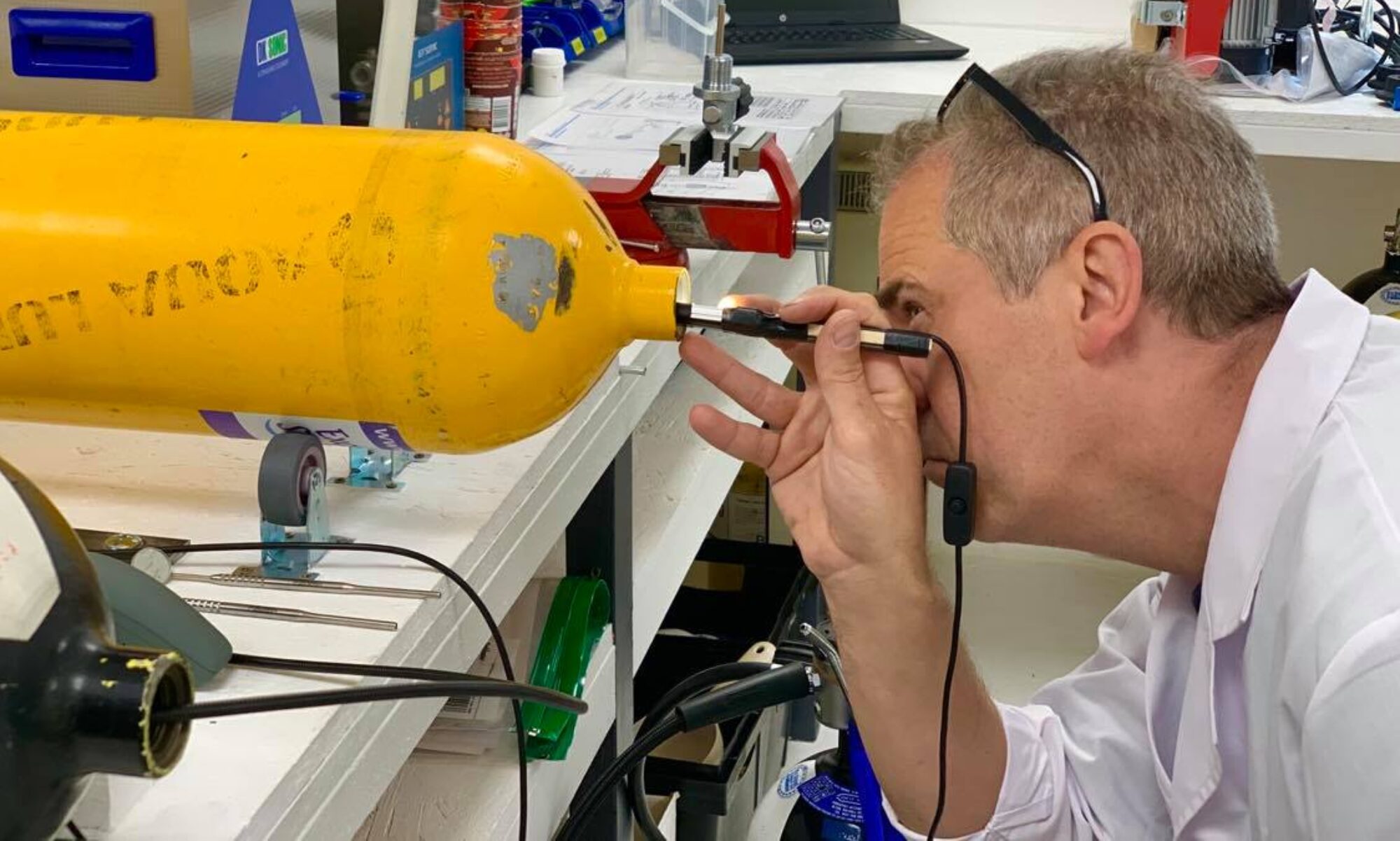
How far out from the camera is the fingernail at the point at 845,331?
99 cm

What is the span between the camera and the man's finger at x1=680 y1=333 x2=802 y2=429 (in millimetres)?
1112

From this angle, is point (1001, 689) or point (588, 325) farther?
point (1001, 689)

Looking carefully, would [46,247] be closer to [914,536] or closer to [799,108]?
[914,536]

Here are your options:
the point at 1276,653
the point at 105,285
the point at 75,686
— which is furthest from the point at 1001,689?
the point at 75,686

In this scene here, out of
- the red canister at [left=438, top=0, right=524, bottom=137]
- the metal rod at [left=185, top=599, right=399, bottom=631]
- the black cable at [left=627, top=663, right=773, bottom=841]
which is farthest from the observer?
the red canister at [left=438, top=0, right=524, bottom=137]

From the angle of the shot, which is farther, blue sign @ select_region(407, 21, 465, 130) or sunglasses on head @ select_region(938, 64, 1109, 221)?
blue sign @ select_region(407, 21, 465, 130)

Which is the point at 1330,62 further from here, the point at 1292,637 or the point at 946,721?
the point at 1292,637

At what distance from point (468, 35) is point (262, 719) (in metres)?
1.14

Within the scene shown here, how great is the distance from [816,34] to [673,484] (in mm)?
1262

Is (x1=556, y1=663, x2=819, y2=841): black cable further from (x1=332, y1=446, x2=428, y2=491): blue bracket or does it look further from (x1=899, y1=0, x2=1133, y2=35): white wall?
(x1=899, y1=0, x2=1133, y2=35): white wall

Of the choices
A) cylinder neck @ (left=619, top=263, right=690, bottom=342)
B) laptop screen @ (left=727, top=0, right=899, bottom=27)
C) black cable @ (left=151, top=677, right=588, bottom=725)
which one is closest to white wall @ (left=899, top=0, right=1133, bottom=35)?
laptop screen @ (left=727, top=0, right=899, bottom=27)

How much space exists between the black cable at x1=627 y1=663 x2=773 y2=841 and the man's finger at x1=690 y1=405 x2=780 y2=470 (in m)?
0.40

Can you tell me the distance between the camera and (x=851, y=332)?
1.00m

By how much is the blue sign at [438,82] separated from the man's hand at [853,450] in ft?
1.91
